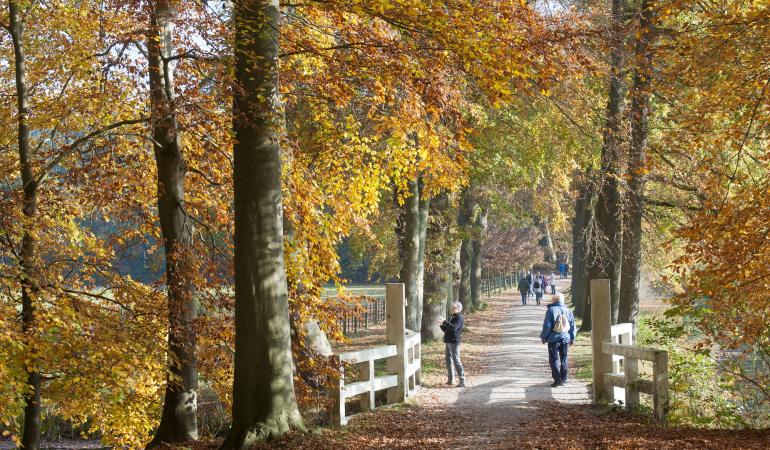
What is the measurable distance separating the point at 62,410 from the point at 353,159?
5689 millimetres

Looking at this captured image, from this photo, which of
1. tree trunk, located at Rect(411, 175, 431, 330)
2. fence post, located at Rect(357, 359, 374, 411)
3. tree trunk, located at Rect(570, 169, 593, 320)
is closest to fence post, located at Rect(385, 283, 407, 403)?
fence post, located at Rect(357, 359, 374, 411)

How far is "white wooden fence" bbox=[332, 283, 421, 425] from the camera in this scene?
1176cm

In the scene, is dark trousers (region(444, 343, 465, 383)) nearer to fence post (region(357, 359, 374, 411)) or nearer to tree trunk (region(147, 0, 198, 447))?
fence post (region(357, 359, 374, 411))

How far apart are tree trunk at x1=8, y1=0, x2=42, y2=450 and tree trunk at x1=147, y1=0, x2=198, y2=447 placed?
149cm

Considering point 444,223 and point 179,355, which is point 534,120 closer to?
point 444,223

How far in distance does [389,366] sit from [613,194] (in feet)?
31.3

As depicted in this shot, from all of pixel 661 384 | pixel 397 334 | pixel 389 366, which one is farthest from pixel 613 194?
pixel 661 384

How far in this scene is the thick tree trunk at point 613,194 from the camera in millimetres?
18422

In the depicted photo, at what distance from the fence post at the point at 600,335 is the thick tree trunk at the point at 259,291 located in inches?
214

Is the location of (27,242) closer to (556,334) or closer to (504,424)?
(504,424)

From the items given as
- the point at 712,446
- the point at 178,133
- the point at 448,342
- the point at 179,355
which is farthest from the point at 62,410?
the point at 712,446

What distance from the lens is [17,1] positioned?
33.4 ft

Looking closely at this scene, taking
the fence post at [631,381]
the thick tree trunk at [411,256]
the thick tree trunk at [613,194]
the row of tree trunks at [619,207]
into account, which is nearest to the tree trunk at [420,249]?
the thick tree trunk at [411,256]

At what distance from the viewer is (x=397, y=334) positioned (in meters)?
13.8
